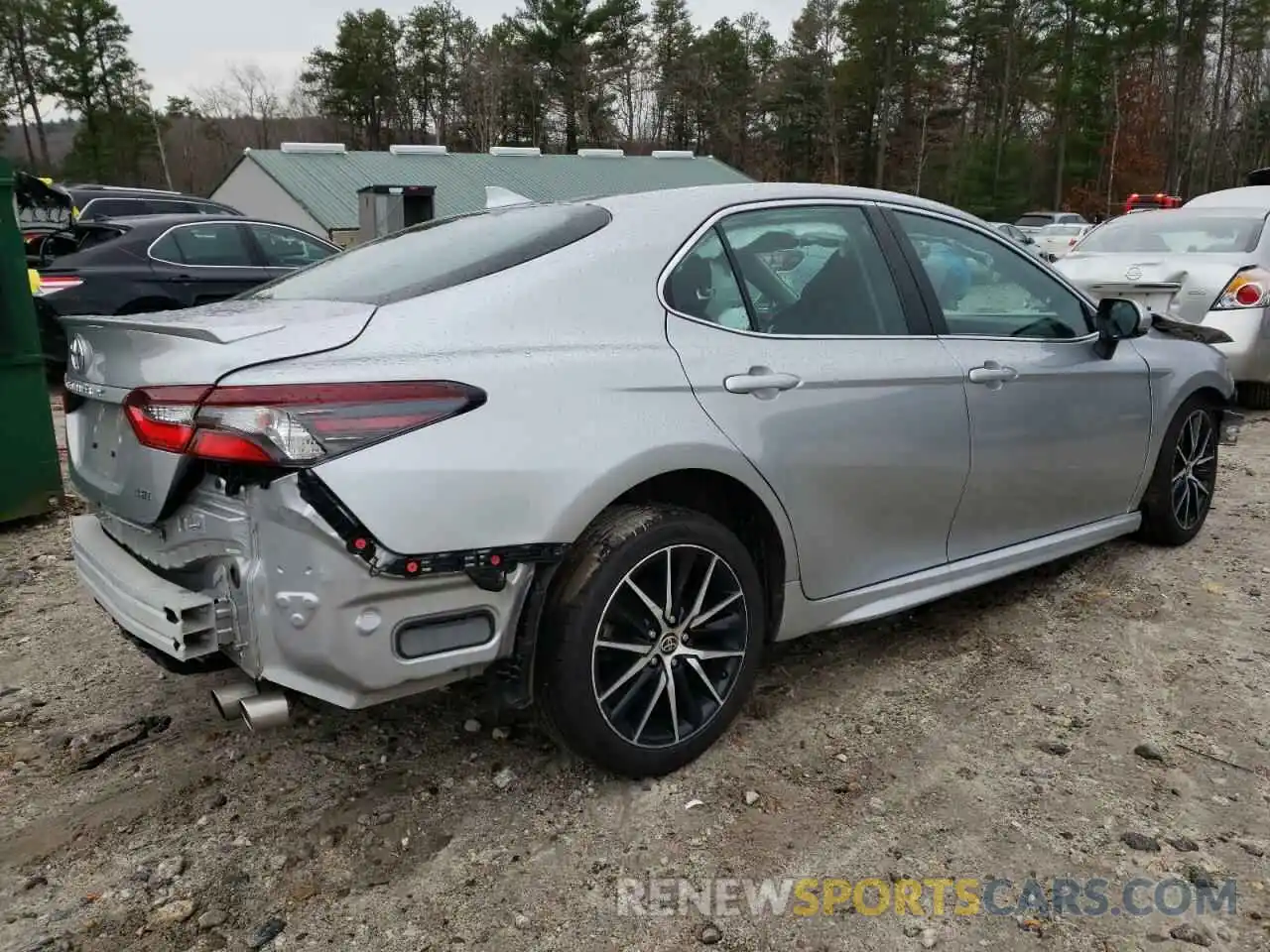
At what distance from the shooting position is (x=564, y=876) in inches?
90.2

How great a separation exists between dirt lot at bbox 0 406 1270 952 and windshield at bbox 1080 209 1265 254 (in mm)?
5284

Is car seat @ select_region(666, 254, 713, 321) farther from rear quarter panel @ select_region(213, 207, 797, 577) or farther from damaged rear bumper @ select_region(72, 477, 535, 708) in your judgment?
damaged rear bumper @ select_region(72, 477, 535, 708)

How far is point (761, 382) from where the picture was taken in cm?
264

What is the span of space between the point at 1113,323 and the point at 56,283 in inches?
330

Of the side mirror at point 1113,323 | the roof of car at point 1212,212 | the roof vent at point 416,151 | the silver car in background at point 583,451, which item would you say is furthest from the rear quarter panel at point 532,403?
the roof vent at point 416,151

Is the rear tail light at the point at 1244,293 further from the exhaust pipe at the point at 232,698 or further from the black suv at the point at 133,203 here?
the black suv at the point at 133,203

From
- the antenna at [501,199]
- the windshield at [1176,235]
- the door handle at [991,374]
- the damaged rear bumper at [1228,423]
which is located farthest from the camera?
the windshield at [1176,235]

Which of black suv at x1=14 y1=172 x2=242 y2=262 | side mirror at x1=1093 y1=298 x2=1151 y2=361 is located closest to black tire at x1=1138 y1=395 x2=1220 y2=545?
side mirror at x1=1093 y1=298 x2=1151 y2=361

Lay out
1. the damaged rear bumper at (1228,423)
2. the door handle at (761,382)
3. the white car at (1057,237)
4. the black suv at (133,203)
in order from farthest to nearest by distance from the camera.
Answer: the white car at (1057,237)
the black suv at (133,203)
the damaged rear bumper at (1228,423)
the door handle at (761,382)

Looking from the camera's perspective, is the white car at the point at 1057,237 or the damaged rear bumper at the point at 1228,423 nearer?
the damaged rear bumper at the point at 1228,423

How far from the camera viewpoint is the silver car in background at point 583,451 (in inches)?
81.0

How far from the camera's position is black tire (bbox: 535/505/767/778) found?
2342 millimetres

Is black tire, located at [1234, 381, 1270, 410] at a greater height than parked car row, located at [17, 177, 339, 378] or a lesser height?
lesser

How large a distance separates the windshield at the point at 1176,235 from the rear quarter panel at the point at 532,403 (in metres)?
6.80
